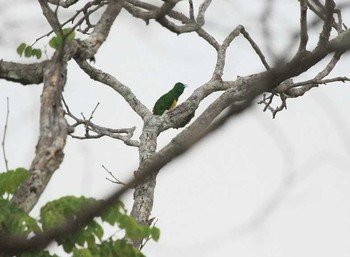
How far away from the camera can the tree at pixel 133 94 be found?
2.23 metres

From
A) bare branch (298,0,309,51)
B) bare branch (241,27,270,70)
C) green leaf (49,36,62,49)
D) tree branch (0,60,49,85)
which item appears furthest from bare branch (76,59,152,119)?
bare branch (298,0,309,51)

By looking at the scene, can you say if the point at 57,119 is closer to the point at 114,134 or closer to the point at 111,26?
the point at 111,26

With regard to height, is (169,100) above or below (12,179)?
above

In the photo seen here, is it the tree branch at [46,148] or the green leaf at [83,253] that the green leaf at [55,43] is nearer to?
the tree branch at [46,148]

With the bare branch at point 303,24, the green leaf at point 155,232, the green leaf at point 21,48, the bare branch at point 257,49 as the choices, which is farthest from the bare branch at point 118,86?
the green leaf at point 155,232

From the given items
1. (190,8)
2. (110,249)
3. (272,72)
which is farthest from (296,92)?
(272,72)

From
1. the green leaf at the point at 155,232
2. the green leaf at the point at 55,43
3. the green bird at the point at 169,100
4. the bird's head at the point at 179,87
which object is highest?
the bird's head at the point at 179,87

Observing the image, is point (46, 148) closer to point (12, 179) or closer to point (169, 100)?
point (12, 179)

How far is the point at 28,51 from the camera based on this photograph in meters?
5.02

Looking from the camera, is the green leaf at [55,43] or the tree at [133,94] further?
the green leaf at [55,43]

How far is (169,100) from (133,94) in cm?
104

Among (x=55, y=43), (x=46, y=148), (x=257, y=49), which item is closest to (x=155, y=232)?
(x=46, y=148)

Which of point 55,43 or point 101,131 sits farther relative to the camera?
point 101,131

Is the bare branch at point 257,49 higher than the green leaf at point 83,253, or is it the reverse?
the bare branch at point 257,49
